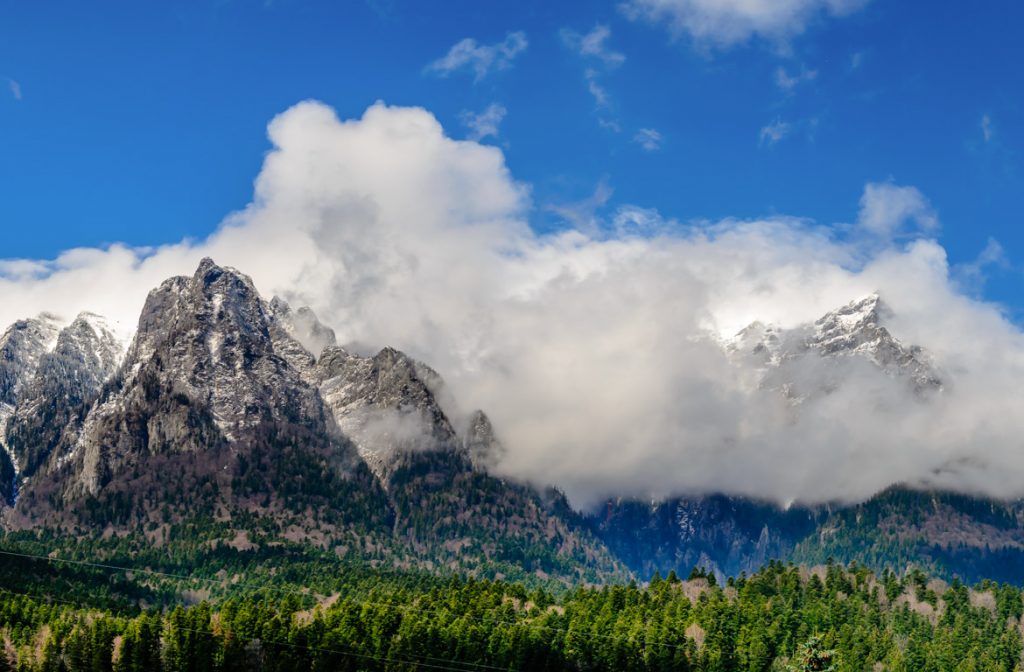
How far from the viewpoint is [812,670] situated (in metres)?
160
